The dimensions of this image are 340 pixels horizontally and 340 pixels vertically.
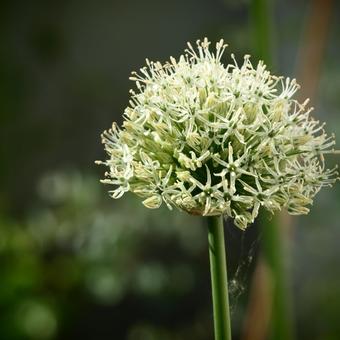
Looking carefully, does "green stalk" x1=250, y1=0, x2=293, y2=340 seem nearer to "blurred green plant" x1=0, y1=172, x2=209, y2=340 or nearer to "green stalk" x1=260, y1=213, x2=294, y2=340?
"green stalk" x1=260, y1=213, x2=294, y2=340

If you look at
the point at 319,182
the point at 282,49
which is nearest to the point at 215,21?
the point at 282,49

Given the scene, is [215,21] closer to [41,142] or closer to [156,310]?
[41,142]

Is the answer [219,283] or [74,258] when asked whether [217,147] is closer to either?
[219,283]

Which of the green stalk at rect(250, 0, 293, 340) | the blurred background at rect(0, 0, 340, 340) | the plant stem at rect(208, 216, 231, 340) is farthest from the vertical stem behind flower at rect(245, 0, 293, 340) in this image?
the plant stem at rect(208, 216, 231, 340)

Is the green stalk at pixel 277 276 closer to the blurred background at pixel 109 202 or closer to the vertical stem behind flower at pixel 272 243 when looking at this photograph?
the vertical stem behind flower at pixel 272 243

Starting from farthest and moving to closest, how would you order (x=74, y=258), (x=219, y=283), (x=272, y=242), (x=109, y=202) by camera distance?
(x=109, y=202), (x=74, y=258), (x=272, y=242), (x=219, y=283)

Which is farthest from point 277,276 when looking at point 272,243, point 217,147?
point 217,147

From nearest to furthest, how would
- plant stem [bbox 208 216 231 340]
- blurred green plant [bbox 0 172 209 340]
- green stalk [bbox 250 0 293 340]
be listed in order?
plant stem [bbox 208 216 231 340] < green stalk [bbox 250 0 293 340] < blurred green plant [bbox 0 172 209 340]
